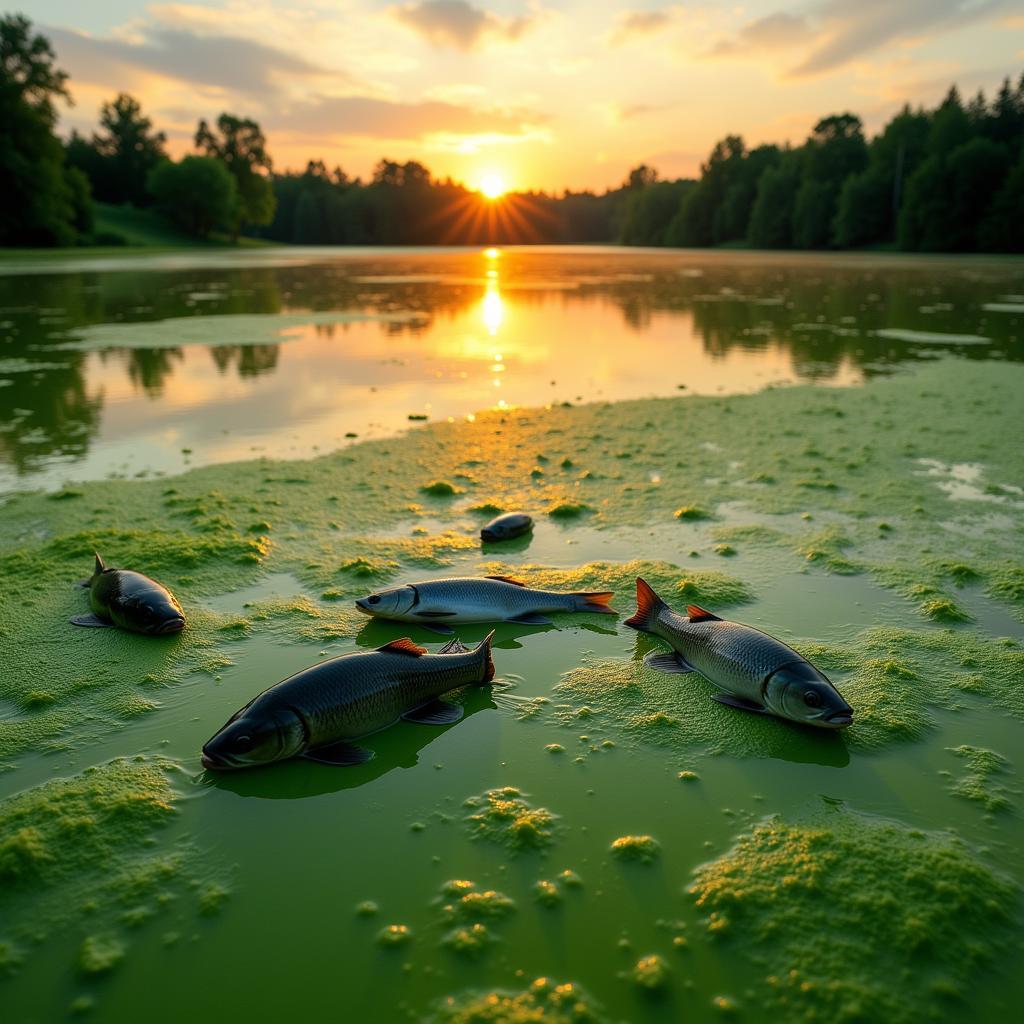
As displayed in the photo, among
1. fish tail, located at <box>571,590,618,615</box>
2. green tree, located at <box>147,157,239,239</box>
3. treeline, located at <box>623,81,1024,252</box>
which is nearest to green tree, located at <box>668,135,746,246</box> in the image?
treeline, located at <box>623,81,1024,252</box>

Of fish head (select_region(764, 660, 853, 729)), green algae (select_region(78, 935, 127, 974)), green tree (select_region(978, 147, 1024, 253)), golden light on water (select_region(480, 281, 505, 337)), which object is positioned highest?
green tree (select_region(978, 147, 1024, 253))

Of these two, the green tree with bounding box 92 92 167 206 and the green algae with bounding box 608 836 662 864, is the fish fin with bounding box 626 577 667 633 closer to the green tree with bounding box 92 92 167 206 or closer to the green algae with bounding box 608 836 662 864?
the green algae with bounding box 608 836 662 864

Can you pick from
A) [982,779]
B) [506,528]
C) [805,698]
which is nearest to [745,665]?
[805,698]

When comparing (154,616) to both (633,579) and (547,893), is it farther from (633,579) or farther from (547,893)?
(633,579)

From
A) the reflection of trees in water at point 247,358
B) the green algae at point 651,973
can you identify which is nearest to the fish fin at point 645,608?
the green algae at point 651,973

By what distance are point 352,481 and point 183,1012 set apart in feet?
18.9

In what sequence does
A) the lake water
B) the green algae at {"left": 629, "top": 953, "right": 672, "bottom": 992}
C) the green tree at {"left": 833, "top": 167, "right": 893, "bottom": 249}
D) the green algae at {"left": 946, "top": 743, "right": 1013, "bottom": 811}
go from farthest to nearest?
the green tree at {"left": 833, "top": 167, "right": 893, "bottom": 249} → the lake water → the green algae at {"left": 946, "top": 743, "right": 1013, "bottom": 811} → the green algae at {"left": 629, "top": 953, "right": 672, "bottom": 992}

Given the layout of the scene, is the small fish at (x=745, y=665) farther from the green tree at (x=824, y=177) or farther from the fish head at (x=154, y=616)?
the green tree at (x=824, y=177)

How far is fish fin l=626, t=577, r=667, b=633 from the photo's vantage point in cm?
458

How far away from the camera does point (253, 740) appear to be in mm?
3365

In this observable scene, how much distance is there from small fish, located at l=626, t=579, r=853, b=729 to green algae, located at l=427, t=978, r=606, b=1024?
5.87 ft

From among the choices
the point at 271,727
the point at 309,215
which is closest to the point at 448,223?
the point at 309,215

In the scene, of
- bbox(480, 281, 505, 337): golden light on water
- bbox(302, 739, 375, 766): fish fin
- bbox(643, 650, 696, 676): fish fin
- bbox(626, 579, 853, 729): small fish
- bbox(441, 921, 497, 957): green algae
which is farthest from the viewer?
bbox(480, 281, 505, 337): golden light on water

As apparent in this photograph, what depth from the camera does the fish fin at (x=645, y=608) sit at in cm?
458
